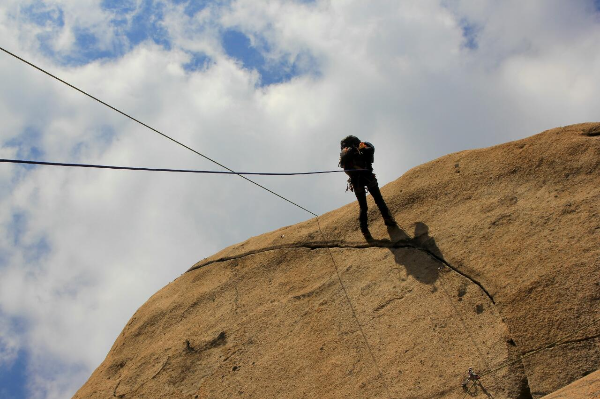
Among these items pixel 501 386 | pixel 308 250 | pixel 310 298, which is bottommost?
pixel 501 386

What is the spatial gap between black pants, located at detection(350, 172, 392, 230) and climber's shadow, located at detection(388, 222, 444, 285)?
0.32m

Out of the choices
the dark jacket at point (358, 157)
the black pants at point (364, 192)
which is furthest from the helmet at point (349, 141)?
the black pants at point (364, 192)

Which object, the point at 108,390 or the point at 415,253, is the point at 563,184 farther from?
the point at 108,390

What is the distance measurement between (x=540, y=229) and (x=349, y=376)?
8.96 feet

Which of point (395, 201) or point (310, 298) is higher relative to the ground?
point (395, 201)

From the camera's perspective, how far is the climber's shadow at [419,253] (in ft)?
22.6

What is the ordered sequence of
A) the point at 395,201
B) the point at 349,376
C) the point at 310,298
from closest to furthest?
the point at 349,376
the point at 310,298
the point at 395,201

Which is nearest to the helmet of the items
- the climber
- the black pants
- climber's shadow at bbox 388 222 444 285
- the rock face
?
the climber

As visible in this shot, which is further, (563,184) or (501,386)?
(563,184)

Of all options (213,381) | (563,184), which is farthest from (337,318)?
(563,184)

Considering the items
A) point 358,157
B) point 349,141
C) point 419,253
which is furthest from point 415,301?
point 349,141

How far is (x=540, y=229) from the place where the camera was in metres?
6.46

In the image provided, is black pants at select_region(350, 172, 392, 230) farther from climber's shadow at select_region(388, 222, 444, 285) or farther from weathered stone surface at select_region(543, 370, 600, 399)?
weathered stone surface at select_region(543, 370, 600, 399)

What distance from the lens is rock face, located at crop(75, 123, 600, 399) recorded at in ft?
18.7
